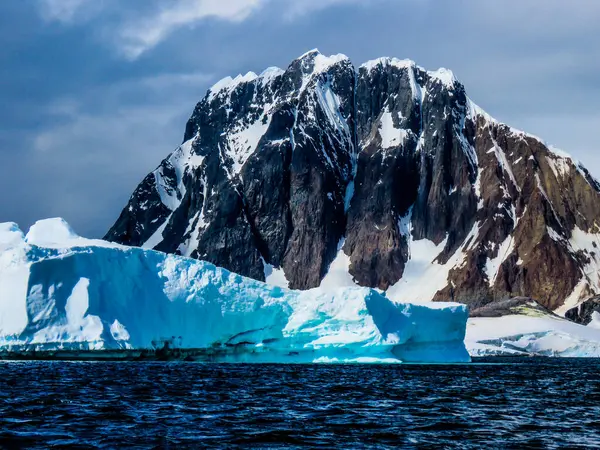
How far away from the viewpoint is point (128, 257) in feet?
242

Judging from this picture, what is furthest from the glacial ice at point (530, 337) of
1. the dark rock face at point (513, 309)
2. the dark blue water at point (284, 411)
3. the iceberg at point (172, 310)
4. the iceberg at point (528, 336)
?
the dark blue water at point (284, 411)

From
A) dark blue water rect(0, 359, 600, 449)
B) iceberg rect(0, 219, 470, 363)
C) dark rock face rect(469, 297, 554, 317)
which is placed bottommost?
dark blue water rect(0, 359, 600, 449)

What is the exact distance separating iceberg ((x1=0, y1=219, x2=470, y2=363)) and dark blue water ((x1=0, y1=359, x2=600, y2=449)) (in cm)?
753

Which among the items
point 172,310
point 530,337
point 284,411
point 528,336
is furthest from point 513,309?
point 284,411

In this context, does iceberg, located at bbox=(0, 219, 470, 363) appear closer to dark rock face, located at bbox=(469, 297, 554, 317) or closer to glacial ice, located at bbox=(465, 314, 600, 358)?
glacial ice, located at bbox=(465, 314, 600, 358)

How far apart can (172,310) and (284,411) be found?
40105 mm

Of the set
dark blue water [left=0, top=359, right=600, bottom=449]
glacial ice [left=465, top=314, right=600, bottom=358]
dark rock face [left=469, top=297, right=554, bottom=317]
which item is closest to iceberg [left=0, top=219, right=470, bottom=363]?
dark blue water [left=0, top=359, right=600, bottom=449]

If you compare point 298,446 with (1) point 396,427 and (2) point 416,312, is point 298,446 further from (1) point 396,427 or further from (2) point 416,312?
(2) point 416,312

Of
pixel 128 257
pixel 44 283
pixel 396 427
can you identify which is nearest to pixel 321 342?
Answer: pixel 128 257

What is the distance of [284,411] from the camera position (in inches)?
1389

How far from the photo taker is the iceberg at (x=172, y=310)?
65.2 meters

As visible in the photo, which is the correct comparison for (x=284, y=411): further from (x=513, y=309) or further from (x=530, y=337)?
(x=513, y=309)

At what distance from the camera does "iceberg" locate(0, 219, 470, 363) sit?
214 ft

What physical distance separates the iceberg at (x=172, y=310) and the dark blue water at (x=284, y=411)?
7.53 m
